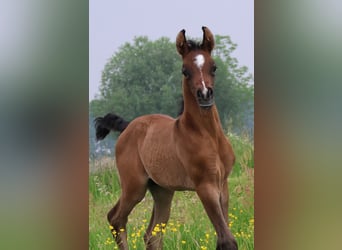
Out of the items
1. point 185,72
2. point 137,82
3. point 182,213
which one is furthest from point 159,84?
point 182,213

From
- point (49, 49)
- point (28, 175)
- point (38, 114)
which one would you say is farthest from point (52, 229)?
point (49, 49)

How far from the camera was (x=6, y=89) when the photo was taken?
3.25m

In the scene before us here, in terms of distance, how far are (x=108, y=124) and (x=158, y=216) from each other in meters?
0.52

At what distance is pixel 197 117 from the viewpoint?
127 inches

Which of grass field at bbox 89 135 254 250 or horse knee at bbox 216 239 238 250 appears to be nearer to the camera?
horse knee at bbox 216 239 238 250

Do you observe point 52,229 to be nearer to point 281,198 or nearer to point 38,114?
point 38,114

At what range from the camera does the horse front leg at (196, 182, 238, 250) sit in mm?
3158

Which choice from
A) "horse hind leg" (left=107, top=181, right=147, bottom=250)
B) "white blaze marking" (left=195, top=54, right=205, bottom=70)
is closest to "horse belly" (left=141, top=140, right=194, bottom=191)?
"horse hind leg" (left=107, top=181, right=147, bottom=250)

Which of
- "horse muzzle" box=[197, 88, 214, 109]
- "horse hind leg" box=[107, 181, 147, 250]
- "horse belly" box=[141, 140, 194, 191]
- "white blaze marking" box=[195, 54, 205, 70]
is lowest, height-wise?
"horse hind leg" box=[107, 181, 147, 250]

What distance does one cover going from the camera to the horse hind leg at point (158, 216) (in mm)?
3361

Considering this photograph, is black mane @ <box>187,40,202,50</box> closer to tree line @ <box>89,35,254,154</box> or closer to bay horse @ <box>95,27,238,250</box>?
bay horse @ <box>95,27,238,250</box>

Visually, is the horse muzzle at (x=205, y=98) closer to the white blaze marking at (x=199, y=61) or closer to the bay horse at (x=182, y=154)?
the bay horse at (x=182, y=154)

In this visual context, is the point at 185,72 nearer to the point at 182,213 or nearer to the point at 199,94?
the point at 199,94

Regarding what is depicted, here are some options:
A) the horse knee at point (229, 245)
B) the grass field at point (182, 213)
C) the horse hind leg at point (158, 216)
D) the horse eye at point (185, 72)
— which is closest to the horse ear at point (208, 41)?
the horse eye at point (185, 72)
